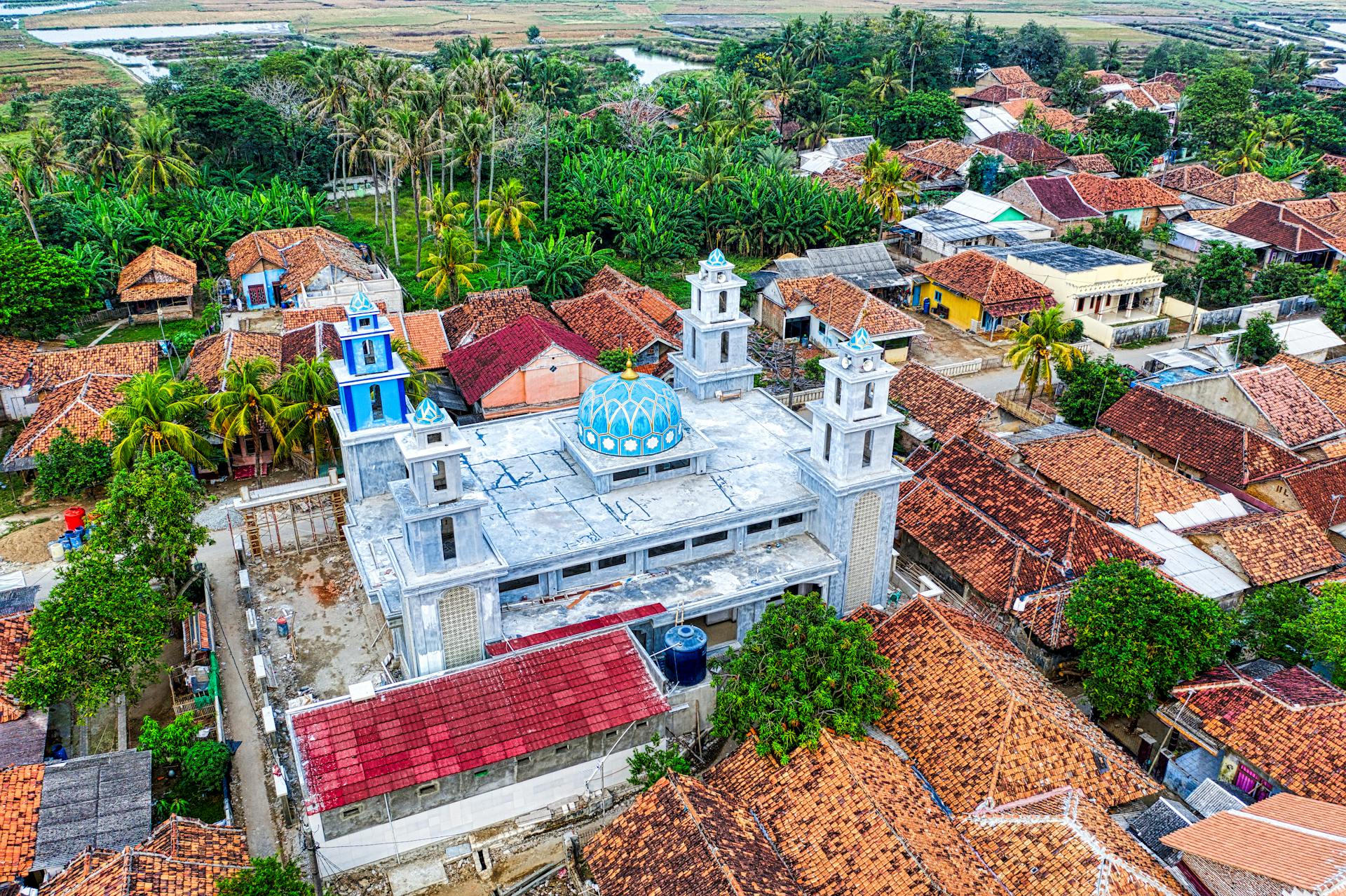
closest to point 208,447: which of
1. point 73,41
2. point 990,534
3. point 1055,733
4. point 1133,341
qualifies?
point 990,534

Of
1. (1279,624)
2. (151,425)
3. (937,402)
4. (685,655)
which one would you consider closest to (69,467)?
(151,425)

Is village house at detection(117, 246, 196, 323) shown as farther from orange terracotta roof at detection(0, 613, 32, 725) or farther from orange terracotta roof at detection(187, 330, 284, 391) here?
orange terracotta roof at detection(0, 613, 32, 725)

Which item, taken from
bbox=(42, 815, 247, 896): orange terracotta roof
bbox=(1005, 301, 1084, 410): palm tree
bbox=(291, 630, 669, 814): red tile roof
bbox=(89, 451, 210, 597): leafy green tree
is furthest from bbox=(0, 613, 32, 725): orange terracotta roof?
bbox=(1005, 301, 1084, 410): palm tree

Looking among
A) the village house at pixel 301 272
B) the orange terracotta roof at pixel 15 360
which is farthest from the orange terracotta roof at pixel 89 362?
the village house at pixel 301 272

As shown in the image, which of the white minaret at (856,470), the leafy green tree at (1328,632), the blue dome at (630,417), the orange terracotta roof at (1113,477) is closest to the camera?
the leafy green tree at (1328,632)

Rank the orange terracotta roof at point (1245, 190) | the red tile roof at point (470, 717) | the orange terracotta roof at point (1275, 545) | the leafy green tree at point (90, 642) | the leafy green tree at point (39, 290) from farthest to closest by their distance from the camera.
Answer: the orange terracotta roof at point (1245, 190) → the leafy green tree at point (39, 290) → the orange terracotta roof at point (1275, 545) → the leafy green tree at point (90, 642) → the red tile roof at point (470, 717)

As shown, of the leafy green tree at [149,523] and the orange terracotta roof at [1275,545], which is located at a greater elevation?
the leafy green tree at [149,523]

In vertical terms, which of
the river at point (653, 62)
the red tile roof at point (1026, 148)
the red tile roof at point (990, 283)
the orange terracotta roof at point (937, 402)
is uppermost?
the red tile roof at point (1026, 148)

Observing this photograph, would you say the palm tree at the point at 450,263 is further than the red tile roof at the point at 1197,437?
Yes

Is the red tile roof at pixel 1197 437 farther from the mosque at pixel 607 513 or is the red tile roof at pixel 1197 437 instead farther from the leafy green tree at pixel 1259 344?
the mosque at pixel 607 513
